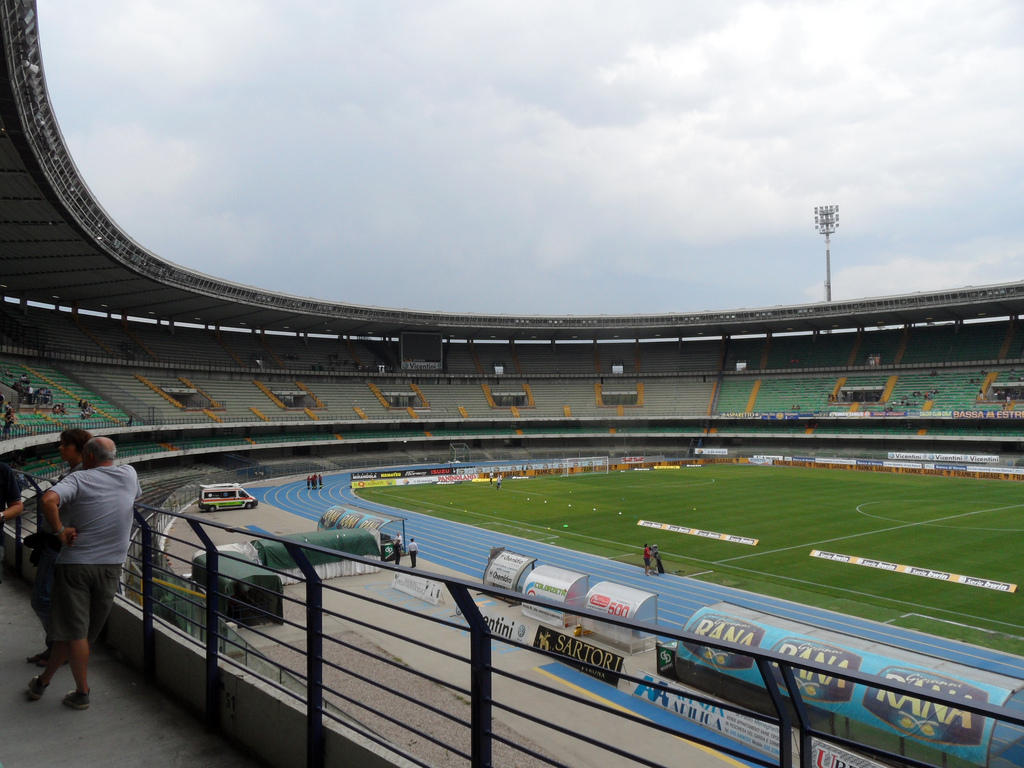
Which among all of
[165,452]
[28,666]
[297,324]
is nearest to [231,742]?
[28,666]

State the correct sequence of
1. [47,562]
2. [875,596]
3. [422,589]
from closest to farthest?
[47,562]
[422,589]
[875,596]

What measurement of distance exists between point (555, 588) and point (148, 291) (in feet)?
132

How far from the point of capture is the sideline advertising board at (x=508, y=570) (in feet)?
58.5

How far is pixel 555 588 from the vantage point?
16375 mm

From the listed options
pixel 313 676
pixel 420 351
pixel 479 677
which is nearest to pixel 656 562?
pixel 313 676

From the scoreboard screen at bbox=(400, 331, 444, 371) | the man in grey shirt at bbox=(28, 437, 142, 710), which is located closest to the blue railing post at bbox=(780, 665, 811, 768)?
the man in grey shirt at bbox=(28, 437, 142, 710)

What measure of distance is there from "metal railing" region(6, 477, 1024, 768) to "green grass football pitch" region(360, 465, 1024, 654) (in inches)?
308

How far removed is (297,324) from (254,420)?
482 inches

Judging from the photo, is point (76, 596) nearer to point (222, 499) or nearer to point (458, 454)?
point (222, 499)

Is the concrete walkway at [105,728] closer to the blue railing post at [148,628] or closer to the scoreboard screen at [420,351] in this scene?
the blue railing post at [148,628]

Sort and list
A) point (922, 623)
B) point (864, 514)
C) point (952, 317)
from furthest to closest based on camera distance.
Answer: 1. point (952, 317)
2. point (864, 514)
3. point (922, 623)

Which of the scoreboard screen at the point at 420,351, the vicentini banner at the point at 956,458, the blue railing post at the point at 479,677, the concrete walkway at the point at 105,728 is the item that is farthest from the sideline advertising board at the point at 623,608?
the scoreboard screen at the point at 420,351

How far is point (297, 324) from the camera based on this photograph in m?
63.1

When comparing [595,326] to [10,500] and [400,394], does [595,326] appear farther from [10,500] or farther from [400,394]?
[10,500]
